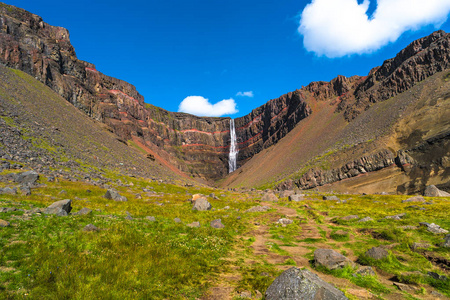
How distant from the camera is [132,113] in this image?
441ft

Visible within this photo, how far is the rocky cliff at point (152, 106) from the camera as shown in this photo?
7594 cm

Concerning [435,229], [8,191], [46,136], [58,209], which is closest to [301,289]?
Answer: [435,229]

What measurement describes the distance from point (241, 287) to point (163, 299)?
292cm

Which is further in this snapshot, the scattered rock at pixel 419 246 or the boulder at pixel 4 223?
the scattered rock at pixel 419 246

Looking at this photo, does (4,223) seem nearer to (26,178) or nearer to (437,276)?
(26,178)

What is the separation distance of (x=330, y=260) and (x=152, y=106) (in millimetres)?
196582

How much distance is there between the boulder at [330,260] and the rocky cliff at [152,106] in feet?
313

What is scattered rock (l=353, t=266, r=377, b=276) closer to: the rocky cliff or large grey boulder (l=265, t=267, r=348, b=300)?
large grey boulder (l=265, t=267, r=348, b=300)

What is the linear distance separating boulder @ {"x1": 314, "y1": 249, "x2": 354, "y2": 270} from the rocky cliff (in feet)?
313

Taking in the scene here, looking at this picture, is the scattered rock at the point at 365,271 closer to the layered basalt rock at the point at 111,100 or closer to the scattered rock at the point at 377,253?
A: the scattered rock at the point at 377,253

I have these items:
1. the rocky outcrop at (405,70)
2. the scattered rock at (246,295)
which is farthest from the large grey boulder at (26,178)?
the rocky outcrop at (405,70)

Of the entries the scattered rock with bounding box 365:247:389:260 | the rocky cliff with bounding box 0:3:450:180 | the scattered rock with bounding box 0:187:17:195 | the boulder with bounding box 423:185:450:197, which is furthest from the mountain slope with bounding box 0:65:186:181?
the boulder with bounding box 423:185:450:197

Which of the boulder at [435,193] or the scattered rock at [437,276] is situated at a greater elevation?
the scattered rock at [437,276]

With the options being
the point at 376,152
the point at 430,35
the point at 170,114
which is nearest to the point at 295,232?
the point at 376,152
